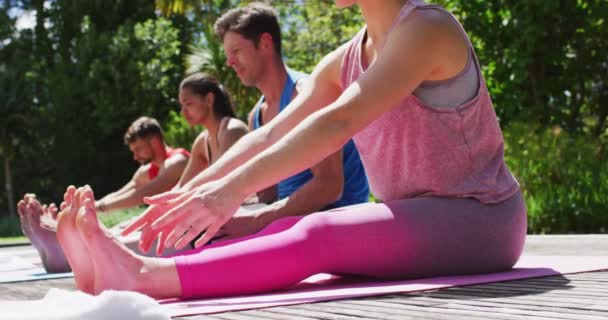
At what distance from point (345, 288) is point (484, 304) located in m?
0.52

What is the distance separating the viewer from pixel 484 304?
183cm

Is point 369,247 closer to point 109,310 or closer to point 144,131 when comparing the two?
point 109,310

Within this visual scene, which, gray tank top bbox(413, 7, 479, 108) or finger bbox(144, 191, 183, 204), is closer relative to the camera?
finger bbox(144, 191, 183, 204)

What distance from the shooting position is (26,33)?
2817cm

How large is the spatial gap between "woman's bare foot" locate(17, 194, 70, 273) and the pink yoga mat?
164 cm

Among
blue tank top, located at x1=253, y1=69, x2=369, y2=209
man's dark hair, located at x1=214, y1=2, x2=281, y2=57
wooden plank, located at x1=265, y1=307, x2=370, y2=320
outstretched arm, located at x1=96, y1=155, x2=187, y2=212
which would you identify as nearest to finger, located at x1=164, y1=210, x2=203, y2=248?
wooden plank, located at x1=265, y1=307, x2=370, y2=320

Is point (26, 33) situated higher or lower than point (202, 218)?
higher

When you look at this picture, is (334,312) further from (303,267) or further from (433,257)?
(433,257)

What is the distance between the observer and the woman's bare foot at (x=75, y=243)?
86.4 inches

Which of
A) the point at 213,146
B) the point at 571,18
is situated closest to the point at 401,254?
the point at 213,146

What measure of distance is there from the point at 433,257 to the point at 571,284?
→ 39 centimetres

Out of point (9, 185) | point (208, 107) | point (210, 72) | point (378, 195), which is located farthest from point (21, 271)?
point (9, 185)

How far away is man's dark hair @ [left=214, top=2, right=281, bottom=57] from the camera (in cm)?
389

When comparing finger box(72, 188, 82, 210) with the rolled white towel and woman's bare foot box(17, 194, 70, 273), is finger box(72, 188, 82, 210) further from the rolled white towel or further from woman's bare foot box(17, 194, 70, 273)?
woman's bare foot box(17, 194, 70, 273)
